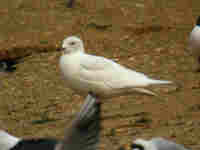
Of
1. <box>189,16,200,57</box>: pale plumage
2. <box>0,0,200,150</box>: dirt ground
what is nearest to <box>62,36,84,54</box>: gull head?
<box>0,0,200,150</box>: dirt ground

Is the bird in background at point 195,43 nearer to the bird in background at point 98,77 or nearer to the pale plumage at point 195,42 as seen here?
the pale plumage at point 195,42

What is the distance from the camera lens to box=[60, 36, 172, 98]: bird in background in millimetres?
5438

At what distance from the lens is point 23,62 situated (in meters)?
8.01

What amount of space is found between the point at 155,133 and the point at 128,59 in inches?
110

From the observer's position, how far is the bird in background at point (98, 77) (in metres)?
5.44

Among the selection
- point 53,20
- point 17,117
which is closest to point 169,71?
point 17,117

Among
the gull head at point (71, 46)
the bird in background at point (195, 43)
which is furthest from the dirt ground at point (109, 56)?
the gull head at point (71, 46)

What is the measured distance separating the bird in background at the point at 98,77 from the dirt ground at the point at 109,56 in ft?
1.22

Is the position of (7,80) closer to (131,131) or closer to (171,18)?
(131,131)

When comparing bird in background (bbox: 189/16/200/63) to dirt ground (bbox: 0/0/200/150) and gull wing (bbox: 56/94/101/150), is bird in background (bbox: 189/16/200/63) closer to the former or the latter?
dirt ground (bbox: 0/0/200/150)

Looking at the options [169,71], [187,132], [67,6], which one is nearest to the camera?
[187,132]

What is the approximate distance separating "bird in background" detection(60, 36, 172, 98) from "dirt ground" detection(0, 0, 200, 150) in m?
0.37

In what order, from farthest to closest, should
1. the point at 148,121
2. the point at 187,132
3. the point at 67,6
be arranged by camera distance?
the point at 67,6
the point at 148,121
the point at 187,132

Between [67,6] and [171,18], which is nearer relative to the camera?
[171,18]
